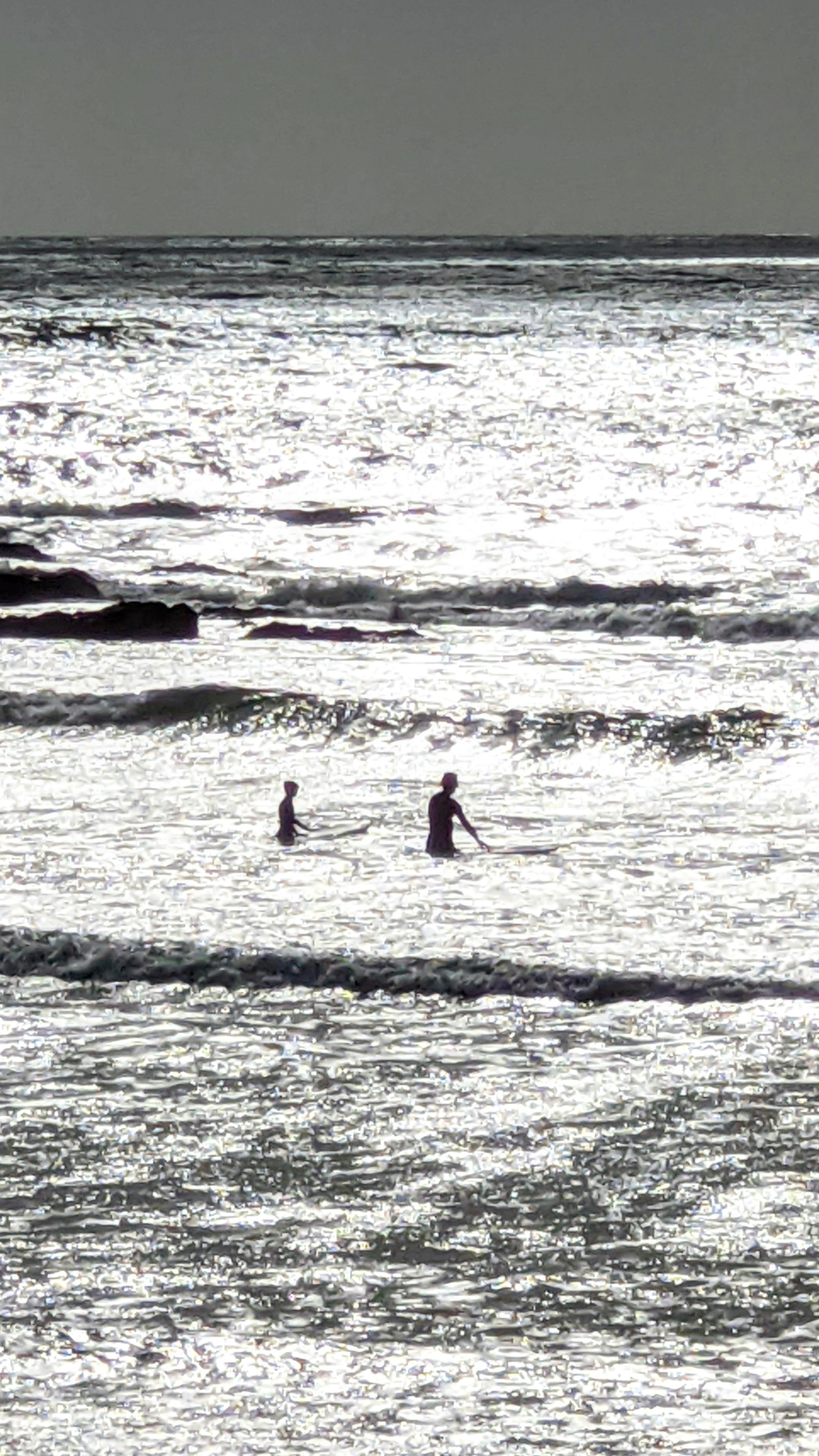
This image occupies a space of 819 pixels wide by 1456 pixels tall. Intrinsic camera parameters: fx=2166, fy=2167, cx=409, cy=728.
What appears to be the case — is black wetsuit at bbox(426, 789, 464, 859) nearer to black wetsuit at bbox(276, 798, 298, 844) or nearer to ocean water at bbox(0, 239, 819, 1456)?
ocean water at bbox(0, 239, 819, 1456)

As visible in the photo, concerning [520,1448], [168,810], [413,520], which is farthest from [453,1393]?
[413,520]

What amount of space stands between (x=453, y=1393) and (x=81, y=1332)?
80 cm

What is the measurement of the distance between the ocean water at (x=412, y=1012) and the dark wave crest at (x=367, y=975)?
2cm

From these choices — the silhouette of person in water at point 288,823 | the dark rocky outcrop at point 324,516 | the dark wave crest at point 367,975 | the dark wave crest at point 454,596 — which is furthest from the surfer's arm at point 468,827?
the dark rocky outcrop at point 324,516

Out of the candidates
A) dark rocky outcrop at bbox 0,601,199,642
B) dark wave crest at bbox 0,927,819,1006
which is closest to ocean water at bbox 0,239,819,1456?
dark wave crest at bbox 0,927,819,1006

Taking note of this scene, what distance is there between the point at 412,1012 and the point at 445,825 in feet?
6.90

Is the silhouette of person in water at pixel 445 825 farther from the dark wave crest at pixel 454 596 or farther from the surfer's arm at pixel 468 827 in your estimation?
the dark wave crest at pixel 454 596

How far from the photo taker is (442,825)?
850 cm

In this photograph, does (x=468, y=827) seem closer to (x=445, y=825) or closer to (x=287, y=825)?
(x=445, y=825)

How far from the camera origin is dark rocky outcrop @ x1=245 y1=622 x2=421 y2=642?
531 inches

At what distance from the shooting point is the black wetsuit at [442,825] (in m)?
8.41

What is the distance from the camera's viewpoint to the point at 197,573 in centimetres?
1681

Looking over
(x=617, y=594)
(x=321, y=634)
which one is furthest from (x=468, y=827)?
(x=617, y=594)

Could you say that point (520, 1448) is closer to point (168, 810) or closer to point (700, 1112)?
point (700, 1112)
